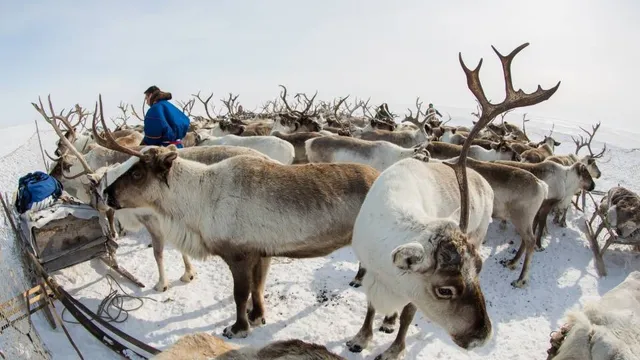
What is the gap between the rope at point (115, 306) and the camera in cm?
426

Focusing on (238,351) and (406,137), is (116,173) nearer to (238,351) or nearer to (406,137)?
(238,351)

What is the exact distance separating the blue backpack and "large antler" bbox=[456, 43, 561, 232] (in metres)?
4.23

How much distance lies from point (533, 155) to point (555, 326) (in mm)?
6007

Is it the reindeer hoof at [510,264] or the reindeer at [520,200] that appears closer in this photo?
the reindeer at [520,200]

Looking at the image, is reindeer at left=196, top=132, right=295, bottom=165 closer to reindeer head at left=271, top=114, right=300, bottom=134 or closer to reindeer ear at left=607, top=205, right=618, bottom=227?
reindeer head at left=271, top=114, right=300, bottom=134

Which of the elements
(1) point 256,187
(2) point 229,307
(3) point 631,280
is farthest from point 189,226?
(3) point 631,280

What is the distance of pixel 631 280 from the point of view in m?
3.09

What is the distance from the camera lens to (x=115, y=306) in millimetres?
4461

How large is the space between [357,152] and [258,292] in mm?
5696

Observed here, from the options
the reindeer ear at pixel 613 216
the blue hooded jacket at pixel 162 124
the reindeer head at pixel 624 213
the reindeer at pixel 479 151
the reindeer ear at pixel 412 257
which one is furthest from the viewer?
the reindeer at pixel 479 151

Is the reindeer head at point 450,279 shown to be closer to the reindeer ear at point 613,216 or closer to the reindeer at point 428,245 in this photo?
the reindeer at point 428,245

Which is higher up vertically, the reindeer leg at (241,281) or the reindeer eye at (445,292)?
the reindeer eye at (445,292)

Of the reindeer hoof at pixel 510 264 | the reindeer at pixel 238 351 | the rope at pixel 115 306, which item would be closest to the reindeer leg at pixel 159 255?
the rope at pixel 115 306

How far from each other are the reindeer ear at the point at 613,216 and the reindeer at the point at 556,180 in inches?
22.5
